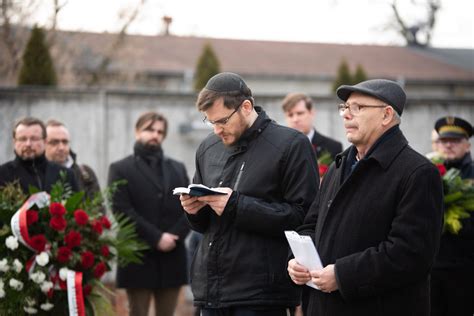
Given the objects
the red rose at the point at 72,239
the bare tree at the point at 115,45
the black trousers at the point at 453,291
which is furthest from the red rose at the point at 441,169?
the bare tree at the point at 115,45

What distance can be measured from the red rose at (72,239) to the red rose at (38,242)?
17 cm

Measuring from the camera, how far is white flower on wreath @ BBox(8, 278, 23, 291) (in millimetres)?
5599

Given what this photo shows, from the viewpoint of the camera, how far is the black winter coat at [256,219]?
178 inches

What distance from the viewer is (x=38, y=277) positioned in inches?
222

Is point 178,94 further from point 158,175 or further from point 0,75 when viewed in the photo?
point 0,75

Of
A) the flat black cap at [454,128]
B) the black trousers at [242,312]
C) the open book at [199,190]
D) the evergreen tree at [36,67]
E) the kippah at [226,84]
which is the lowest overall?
the black trousers at [242,312]

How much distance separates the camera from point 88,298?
5977mm

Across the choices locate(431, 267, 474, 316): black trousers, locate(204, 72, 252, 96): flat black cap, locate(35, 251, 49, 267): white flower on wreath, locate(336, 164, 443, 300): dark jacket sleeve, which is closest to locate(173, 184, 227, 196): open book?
locate(204, 72, 252, 96): flat black cap

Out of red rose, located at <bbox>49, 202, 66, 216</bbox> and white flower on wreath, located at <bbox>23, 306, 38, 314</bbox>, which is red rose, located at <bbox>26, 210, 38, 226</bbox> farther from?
white flower on wreath, located at <bbox>23, 306, 38, 314</bbox>

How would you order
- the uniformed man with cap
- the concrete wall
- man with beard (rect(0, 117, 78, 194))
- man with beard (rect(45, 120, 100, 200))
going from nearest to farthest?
man with beard (rect(0, 117, 78, 194)) < the uniformed man with cap < man with beard (rect(45, 120, 100, 200)) < the concrete wall

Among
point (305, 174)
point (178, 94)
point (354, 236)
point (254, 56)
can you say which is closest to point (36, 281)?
point (305, 174)

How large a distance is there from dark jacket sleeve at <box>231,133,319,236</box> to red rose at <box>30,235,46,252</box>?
1.86 metres

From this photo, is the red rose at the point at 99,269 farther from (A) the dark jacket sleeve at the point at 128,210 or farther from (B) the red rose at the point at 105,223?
(A) the dark jacket sleeve at the point at 128,210

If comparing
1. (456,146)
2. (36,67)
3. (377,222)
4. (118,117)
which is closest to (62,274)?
(377,222)
